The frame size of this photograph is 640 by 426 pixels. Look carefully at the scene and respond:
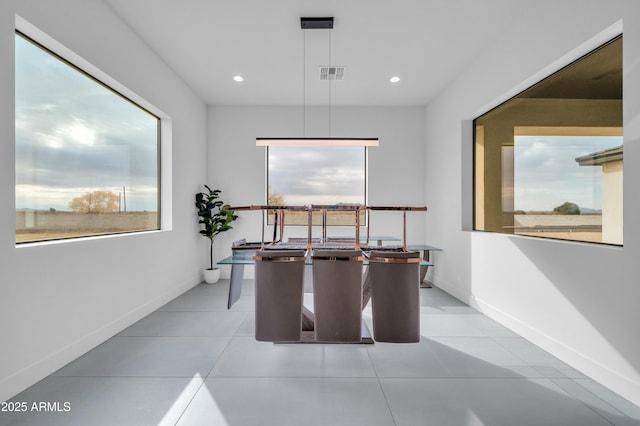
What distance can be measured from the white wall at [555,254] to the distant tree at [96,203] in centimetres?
405

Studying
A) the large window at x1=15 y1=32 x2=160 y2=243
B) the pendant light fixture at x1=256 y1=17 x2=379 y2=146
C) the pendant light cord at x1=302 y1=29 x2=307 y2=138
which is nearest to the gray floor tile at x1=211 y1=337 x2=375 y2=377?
the large window at x1=15 y1=32 x2=160 y2=243

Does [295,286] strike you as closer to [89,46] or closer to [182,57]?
[89,46]

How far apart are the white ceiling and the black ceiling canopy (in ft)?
0.18

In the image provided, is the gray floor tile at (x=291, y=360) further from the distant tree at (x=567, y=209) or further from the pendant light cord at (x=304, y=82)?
the pendant light cord at (x=304, y=82)

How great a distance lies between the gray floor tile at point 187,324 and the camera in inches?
123

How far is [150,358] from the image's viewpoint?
257cm

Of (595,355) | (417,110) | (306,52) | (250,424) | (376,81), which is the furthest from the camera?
(417,110)

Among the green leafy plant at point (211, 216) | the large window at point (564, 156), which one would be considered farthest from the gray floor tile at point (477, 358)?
the green leafy plant at point (211, 216)

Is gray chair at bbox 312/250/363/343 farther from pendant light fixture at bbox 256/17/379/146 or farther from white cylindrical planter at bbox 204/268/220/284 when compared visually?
white cylindrical planter at bbox 204/268/220/284

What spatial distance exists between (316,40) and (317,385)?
3.35m

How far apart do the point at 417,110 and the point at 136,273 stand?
502 centimetres

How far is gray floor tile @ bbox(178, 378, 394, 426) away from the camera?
71.7 inches

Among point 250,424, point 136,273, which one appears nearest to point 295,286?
point 250,424

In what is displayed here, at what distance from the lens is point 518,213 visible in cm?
330
